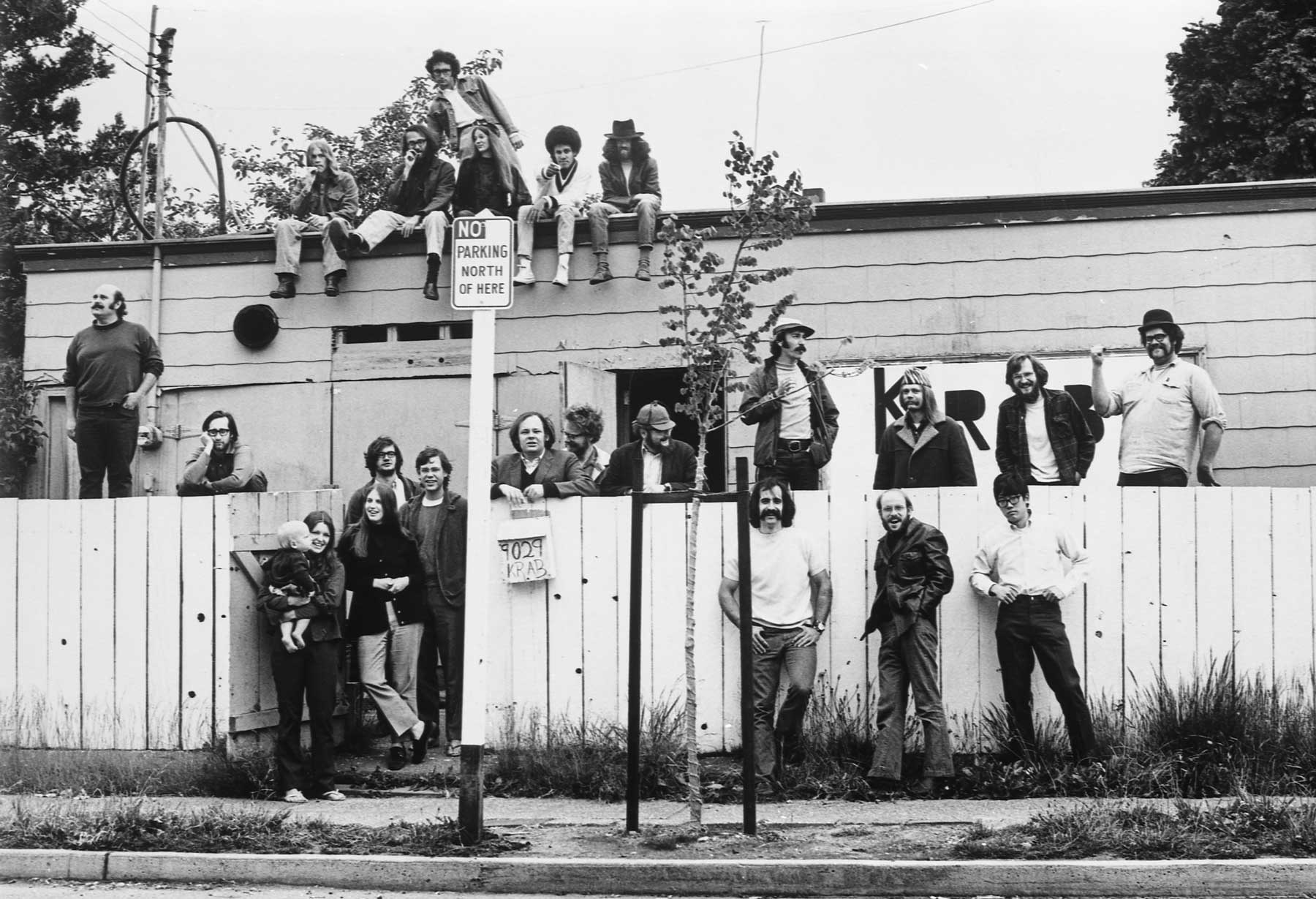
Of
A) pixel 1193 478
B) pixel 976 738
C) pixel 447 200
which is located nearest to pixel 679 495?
pixel 976 738

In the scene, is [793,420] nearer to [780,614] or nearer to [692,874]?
[780,614]

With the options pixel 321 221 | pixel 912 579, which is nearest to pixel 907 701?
pixel 912 579

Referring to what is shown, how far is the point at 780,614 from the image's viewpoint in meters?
8.15

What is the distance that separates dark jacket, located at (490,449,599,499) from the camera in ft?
30.0

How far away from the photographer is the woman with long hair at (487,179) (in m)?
12.5

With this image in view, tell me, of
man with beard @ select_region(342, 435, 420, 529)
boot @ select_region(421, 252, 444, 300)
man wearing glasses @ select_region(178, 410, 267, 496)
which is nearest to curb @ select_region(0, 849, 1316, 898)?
man with beard @ select_region(342, 435, 420, 529)

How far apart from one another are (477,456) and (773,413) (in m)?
3.07

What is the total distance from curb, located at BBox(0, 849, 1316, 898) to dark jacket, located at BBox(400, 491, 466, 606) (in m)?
2.56

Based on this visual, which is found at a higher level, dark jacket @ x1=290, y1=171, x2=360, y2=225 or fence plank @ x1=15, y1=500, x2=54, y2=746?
dark jacket @ x1=290, y1=171, x2=360, y2=225

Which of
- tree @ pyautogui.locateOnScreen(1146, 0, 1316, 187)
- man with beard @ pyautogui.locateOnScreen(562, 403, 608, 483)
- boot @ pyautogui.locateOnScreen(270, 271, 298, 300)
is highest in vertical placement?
tree @ pyautogui.locateOnScreen(1146, 0, 1316, 187)

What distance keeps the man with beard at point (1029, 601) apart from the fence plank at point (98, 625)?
18.0 ft

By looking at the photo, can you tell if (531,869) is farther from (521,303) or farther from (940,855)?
(521,303)

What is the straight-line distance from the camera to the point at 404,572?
29.1ft

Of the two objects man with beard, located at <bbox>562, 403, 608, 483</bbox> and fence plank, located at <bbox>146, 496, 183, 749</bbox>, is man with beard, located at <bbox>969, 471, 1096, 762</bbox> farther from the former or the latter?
fence plank, located at <bbox>146, 496, 183, 749</bbox>
